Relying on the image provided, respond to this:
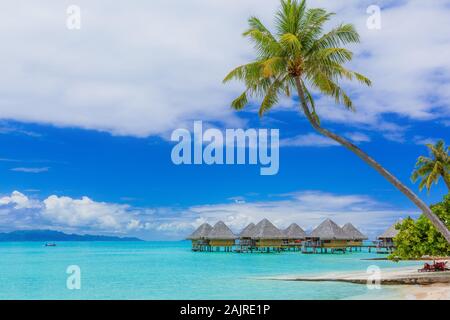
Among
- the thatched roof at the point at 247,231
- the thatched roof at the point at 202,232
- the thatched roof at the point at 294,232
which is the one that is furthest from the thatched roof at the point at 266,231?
the thatched roof at the point at 202,232

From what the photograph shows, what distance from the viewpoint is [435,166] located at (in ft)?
62.5

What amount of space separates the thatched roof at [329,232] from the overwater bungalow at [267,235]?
2.82 meters

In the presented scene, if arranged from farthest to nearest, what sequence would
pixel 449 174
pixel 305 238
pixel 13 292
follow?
1. pixel 305 238
2. pixel 13 292
3. pixel 449 174

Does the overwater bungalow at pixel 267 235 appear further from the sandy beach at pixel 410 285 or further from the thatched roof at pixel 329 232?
the sandy beach at pixel 410 285

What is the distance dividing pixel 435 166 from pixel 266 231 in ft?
87.6

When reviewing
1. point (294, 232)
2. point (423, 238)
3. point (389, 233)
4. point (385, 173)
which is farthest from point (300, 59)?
point (294, 232)

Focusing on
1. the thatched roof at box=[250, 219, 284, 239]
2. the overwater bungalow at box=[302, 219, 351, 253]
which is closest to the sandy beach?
the overwater bungalow at box=[302, 219, 351, 253]

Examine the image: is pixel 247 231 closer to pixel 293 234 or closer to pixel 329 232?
pixel 293 234

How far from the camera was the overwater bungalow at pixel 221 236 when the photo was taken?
45938mm
